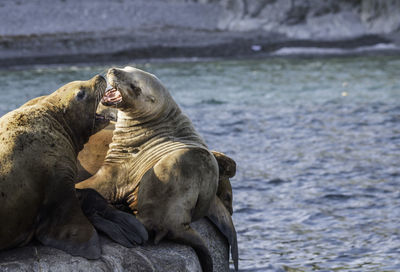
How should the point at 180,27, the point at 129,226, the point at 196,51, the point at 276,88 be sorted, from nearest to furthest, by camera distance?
the point at 129,226 < the point at 276,88 < the point at 196,51 < the point at 180,27

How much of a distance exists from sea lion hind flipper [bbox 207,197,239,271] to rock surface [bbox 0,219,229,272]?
0.39 metres

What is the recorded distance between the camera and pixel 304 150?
9.28 meters

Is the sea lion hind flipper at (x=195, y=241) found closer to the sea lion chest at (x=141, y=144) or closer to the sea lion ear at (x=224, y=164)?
the sea lion chest at (x=141, y=144)

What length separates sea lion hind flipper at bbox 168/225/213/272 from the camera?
147 inches

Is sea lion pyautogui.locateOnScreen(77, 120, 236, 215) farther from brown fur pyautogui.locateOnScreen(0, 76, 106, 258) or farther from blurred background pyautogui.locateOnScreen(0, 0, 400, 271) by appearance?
blurred background pyautogui.locateOnScreen(0, 0, 400, 271)

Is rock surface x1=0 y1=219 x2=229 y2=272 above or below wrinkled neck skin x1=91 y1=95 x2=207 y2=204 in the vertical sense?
below

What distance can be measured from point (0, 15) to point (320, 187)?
20.3 meters

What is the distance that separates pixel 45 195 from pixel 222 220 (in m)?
1.13

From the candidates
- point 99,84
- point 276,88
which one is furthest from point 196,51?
point 99,84

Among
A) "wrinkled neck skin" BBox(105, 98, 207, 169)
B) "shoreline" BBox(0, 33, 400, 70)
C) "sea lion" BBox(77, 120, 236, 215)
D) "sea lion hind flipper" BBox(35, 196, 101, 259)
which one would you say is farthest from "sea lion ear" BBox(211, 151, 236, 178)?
"shoreline" BBox(0, 33, 400, 70)

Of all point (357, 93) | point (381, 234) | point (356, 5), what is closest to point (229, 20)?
point (356, 5)

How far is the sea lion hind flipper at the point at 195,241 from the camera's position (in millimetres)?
3736

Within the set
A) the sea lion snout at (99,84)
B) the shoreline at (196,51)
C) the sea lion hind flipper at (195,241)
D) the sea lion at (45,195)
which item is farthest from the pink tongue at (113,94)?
the shoreline at (196,51)

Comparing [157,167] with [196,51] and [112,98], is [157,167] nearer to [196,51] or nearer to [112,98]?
[112,98]
